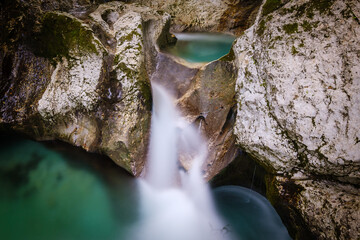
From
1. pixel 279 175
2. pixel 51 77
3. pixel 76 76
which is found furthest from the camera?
pixel 51 77

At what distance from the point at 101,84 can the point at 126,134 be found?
1306 mm

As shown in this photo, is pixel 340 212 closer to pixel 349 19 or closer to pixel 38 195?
pixel 349 19

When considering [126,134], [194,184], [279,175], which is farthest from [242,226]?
[126,134]

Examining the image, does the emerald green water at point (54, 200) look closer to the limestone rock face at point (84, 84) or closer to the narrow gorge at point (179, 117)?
the narrow gorge at point (179, 117)

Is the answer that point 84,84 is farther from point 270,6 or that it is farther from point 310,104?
point 310,104

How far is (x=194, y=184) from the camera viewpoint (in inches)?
165

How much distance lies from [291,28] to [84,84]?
423 cm

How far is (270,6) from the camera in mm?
3377

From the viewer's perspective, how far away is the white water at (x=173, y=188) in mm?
3756

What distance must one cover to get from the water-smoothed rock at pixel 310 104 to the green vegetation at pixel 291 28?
0.5 inches

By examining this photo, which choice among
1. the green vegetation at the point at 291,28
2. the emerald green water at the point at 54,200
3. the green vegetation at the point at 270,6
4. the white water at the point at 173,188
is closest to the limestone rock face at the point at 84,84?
the white water at the point at 173,188

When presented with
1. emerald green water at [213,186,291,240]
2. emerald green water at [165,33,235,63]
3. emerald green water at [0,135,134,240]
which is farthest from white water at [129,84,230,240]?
emerald green water at [165,33,235,63]

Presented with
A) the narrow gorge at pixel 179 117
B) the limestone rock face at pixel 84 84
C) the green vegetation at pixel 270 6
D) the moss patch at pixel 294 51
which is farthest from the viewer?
the limestone rock face at pixel 84 84

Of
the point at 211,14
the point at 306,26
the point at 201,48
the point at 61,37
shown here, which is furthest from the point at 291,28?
the point at 211,14
